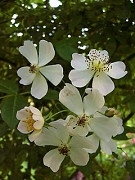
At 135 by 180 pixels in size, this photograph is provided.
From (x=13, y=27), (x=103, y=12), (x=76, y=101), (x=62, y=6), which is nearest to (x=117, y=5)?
(x=103, y=12)

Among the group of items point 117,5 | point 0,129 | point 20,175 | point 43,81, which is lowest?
point 20,175

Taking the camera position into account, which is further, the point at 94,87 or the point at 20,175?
the point at 20,175

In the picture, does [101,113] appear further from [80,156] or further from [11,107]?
[11,107]

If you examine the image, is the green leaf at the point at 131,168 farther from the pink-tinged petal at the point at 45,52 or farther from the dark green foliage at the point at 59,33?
the pink-tinged petal at the point at 45,52

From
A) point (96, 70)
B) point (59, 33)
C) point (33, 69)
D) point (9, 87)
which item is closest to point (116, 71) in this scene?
point (96, 70)

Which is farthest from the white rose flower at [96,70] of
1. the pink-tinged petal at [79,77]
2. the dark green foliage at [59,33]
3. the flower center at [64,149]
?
the dark green foliage at [59,33]

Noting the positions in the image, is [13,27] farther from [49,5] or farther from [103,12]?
[103,12]

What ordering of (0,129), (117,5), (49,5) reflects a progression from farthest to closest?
1. (49,5)
2. (117,5)
3. (0,129)

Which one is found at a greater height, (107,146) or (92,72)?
(92,72)
